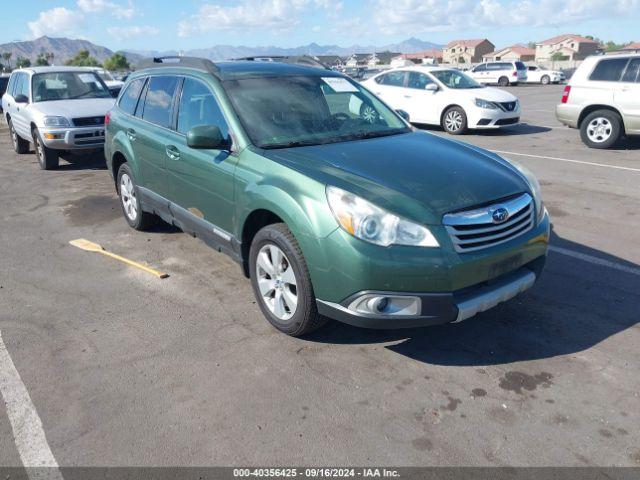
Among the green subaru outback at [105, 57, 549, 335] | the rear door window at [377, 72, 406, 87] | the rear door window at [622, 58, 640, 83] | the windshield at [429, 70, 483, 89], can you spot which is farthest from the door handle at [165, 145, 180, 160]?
the rear door window at [377, 72, 406, 87]

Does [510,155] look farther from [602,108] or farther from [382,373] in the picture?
[382,373]

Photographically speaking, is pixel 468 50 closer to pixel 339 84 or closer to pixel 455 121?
pixel 455 121

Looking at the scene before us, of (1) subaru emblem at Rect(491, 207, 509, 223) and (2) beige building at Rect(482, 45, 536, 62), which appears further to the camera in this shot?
(2) beige building at Rect(482, 45, 536, 62)

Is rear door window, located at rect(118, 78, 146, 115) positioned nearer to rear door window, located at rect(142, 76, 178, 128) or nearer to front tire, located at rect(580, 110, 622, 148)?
rear door window, located at rect(142, 76, 178, 128)

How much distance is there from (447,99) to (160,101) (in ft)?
31.0

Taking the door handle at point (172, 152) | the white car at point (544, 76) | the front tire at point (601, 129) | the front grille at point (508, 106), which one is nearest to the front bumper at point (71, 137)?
the door handle at point (172, 152)

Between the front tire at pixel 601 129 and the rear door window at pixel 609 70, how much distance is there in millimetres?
633

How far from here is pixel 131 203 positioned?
243 inches

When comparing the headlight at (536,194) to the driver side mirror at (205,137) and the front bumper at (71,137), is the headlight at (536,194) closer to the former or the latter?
the driver side mirror at (205,137)

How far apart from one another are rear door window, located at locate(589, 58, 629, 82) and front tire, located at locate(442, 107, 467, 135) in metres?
2.96

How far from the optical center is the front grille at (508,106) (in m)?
12.8

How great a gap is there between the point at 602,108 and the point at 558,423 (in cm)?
963

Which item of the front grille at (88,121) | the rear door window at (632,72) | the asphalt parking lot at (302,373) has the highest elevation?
the rear door window at (632,72)

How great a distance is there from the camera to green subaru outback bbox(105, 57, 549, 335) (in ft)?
10.2
